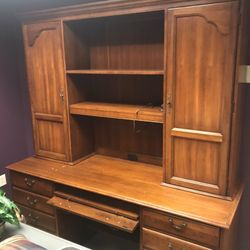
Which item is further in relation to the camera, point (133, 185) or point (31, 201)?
point (31, 201)

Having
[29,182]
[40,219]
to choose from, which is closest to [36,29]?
[29,182]

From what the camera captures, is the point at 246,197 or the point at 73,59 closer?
the point at 246,197

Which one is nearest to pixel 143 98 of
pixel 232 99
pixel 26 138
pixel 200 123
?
pixel 200 123

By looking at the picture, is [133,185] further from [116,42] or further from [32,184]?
[116,42]

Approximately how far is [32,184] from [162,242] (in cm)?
119

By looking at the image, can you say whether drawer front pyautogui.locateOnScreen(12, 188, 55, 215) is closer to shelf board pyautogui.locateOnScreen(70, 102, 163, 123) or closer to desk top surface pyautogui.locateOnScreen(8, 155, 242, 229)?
desk top surface pyautogui.locateOnScreen(8, 155, 242, 229)

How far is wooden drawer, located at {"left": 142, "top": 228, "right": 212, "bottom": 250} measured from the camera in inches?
66.4

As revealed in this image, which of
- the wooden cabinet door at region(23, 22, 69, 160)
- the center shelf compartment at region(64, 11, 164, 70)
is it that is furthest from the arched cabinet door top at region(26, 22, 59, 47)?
the center shelf compartment at region(64, 11, 164, 70)

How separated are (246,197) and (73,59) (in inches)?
69.2

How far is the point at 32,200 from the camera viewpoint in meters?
2.38

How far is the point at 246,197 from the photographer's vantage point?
2.09 meters

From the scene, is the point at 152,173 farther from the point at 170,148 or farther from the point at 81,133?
the point at 81,133

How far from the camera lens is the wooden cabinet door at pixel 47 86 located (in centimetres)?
226

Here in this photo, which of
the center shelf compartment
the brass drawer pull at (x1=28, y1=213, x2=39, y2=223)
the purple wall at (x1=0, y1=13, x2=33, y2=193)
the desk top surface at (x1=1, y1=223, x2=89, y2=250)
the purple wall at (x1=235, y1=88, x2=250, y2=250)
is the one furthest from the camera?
the purple wall at (x1=0, y1=13, x2=33, y2=193)
